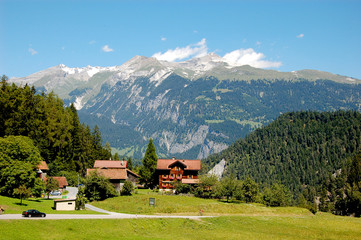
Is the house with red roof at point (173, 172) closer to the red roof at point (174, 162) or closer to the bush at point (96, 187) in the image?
the red roof at point (174, 162)

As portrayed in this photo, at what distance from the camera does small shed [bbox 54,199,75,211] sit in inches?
3068

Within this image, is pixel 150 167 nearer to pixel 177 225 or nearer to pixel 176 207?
pixel 176 207

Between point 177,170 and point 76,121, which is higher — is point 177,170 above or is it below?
below

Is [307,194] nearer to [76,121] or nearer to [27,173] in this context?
[76,121]

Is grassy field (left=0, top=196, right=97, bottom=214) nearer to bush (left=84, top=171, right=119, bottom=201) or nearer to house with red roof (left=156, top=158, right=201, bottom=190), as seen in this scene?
bush (left=84, top=171, right=119, bottom=201)

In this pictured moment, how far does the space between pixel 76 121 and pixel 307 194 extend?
125447 mm

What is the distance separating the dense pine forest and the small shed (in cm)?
3549

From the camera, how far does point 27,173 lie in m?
79.6

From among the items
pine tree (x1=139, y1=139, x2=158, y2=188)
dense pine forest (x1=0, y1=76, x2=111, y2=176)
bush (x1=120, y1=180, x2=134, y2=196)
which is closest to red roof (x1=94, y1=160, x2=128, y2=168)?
pine tree (x1=139, y1=139, x2=158, y2=188)

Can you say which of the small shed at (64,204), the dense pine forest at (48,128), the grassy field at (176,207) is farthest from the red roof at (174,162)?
the small shed at (64,204)

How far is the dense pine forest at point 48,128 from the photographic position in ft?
347

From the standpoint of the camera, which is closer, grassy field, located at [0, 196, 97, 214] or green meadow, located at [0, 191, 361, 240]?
green meadow, located at [0, 191, 361, 240]

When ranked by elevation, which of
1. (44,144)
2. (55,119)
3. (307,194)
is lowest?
(307,194)

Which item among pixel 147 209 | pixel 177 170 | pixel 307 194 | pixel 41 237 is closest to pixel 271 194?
pixel 177 170
